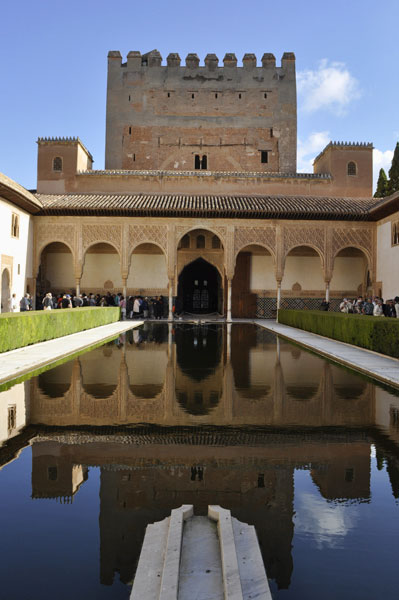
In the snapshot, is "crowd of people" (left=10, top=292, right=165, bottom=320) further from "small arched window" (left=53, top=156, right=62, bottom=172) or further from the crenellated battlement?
the crenellated battlement

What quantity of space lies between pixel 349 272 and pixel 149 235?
30.4ft

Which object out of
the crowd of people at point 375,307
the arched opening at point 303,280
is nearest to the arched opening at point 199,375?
the crowd of people at point 375,307

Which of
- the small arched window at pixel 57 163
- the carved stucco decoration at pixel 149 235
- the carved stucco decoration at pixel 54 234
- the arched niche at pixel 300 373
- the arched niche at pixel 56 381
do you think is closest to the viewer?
the arched niche at pixel 56 381

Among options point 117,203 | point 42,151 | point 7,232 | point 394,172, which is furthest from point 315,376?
point 394,172

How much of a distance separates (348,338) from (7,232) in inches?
495

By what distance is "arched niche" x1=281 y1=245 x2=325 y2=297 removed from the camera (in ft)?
79.2

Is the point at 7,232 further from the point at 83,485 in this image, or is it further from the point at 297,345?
the point at 83,485

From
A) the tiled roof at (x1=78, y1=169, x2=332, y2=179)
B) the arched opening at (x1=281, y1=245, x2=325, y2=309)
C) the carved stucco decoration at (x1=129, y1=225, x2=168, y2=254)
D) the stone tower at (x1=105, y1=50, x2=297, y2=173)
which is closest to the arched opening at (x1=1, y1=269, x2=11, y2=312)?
the carved stucco decoration at (x1=129, y1=225, x2=168, y2=254)

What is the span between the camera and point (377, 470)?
136 inches

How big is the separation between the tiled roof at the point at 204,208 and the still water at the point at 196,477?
15.9 m

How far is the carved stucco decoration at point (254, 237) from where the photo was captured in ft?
72.8

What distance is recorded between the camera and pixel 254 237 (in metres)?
22.3

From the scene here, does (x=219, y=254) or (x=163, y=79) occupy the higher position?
(x=163, y=79)

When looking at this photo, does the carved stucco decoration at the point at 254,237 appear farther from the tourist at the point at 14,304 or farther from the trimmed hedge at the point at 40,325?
the tourist at the point at 14,304
